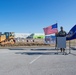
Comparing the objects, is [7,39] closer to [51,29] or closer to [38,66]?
[51,29]

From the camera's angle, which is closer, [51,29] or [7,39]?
[51,29]

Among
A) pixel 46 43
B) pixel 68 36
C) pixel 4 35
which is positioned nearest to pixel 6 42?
pixel 4 35

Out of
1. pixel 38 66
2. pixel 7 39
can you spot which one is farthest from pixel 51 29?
pixel 38 66

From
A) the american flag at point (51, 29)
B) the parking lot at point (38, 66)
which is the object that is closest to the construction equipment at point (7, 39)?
the american flag at point (51, 29)

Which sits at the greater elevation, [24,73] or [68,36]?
[68,36]

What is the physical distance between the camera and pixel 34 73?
387 inches

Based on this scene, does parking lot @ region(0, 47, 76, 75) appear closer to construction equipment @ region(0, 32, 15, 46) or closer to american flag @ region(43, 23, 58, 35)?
american flag @ region(43, 23, 58, 35)

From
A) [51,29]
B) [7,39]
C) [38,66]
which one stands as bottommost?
[38,66]

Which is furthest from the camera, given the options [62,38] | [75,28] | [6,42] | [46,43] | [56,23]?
[6,42]

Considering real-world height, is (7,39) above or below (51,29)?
below

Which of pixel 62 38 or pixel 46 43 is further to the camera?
pixel 46 43

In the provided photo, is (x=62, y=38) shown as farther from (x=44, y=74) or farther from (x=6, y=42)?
(x=6, y=42)

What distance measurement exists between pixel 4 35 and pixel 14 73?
3603 centimetres

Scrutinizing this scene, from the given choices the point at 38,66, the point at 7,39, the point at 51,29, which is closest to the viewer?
the point at 38,66
